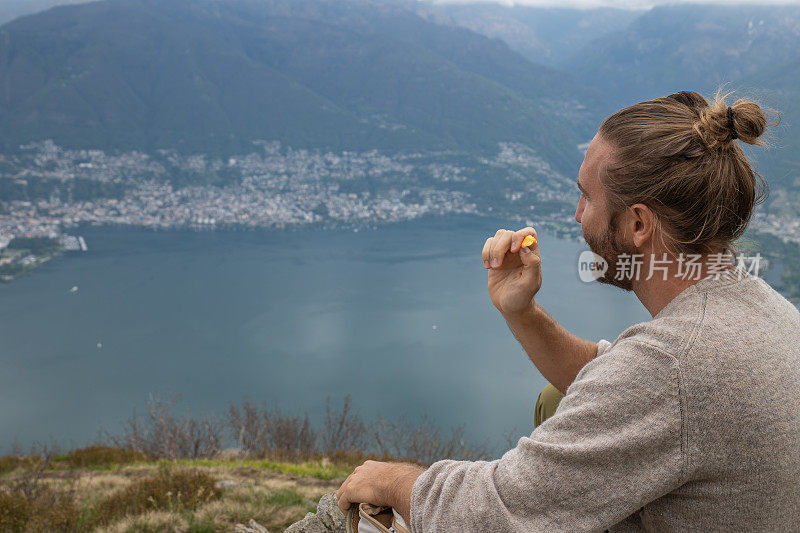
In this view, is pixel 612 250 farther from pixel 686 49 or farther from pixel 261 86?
pixel 686 49

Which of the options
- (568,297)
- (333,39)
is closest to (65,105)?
(333,39)

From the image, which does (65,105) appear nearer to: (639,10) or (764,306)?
(764,306)

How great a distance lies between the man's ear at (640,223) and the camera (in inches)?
36.1

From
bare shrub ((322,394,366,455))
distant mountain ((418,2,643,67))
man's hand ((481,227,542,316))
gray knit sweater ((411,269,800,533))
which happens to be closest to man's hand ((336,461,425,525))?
gray knit sweater ((411,269,800,533))

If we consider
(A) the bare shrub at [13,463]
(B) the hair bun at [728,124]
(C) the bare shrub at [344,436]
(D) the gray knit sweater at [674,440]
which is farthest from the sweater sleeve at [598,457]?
(C) the bare shrub at [344,436]

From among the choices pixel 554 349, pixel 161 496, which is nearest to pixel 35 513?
pixel 161 496

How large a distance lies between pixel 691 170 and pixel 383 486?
75 cm

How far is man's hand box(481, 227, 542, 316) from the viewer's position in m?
1.08

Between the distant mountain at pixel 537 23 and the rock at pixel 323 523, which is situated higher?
the distant mountain at pixel 537 23

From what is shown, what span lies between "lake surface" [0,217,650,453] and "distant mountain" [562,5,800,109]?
65665 mm

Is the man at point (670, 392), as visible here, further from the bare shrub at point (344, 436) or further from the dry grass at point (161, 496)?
the bare shrub at point (344, 436)

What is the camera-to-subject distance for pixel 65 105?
85562 mm

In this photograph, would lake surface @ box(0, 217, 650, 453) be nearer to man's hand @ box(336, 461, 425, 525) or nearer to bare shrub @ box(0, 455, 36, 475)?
bare shrub @ box(0, 455, 36, 475)

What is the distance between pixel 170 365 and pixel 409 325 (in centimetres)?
1291
